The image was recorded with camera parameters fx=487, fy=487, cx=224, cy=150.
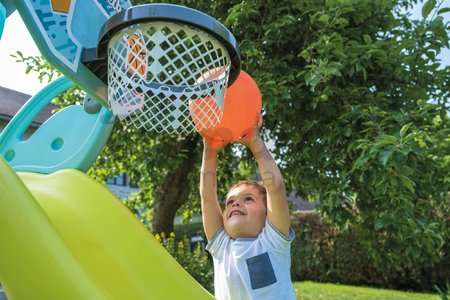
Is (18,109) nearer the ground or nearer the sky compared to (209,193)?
nearer the sky

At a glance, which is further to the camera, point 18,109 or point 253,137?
point 18,109

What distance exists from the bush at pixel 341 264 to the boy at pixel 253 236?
23.4 ft

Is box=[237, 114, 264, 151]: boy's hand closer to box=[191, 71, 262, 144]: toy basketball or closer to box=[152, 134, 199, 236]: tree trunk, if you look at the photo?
box=[191, 71, 262, 144]: toy basketball

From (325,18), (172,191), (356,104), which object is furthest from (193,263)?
(325,18)

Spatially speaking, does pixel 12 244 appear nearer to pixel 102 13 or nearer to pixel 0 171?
pixel 0 171

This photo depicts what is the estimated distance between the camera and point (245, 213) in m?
1.80

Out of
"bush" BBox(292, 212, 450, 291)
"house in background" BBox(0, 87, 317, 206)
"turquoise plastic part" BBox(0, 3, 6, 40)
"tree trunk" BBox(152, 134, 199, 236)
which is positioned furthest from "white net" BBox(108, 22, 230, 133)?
"bush" BBox(292, 212, 450, 291)

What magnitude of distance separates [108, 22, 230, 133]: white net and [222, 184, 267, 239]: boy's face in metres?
0.52

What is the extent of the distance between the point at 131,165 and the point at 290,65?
2710 millimetres

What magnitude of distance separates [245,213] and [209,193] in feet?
0.75

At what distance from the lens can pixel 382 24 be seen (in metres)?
4.18

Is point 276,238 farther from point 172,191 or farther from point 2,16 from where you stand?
point 172,191

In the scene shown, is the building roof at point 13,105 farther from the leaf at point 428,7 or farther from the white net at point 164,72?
the white net at point 164,72

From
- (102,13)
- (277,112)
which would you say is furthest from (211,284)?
(102,13)
